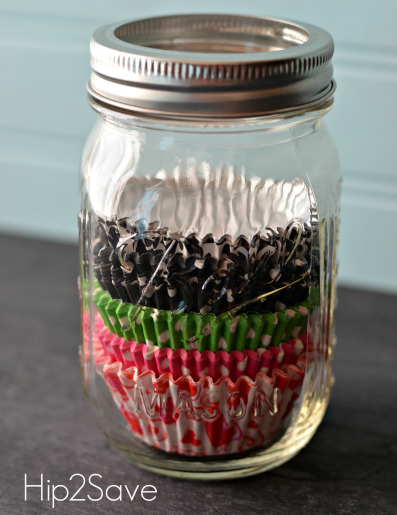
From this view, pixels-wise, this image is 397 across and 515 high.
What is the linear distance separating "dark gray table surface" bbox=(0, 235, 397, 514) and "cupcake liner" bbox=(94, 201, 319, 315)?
0.14 meters

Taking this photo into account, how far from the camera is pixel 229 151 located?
0.46 meters

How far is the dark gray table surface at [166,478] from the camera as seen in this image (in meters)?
0.49

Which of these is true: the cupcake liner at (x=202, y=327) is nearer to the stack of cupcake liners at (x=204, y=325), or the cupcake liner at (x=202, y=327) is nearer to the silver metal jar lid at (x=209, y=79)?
the stack of cupcake liners at (x=204, y=325)

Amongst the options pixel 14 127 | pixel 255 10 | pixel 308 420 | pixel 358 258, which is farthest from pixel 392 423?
pixel 14 127

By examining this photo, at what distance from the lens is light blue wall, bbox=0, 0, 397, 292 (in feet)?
2.63

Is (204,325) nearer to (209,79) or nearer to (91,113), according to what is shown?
(209,79)

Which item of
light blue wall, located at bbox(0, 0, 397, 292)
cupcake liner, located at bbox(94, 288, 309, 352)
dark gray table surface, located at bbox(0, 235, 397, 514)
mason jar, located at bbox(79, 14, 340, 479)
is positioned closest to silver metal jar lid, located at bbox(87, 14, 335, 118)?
mason jar, located at bbox(79, 14, 340, 479)

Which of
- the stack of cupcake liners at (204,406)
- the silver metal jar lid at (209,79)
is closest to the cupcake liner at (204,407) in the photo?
the stack of cupcake liners at (204,406)

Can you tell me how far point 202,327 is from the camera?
0.45 metres

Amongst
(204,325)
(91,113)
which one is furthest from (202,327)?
(91,113)

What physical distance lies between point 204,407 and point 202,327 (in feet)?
0.19

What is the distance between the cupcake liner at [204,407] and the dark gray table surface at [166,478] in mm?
34

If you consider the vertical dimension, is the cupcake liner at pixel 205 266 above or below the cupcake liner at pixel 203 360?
above

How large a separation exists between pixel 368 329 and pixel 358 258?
24 centimetres
